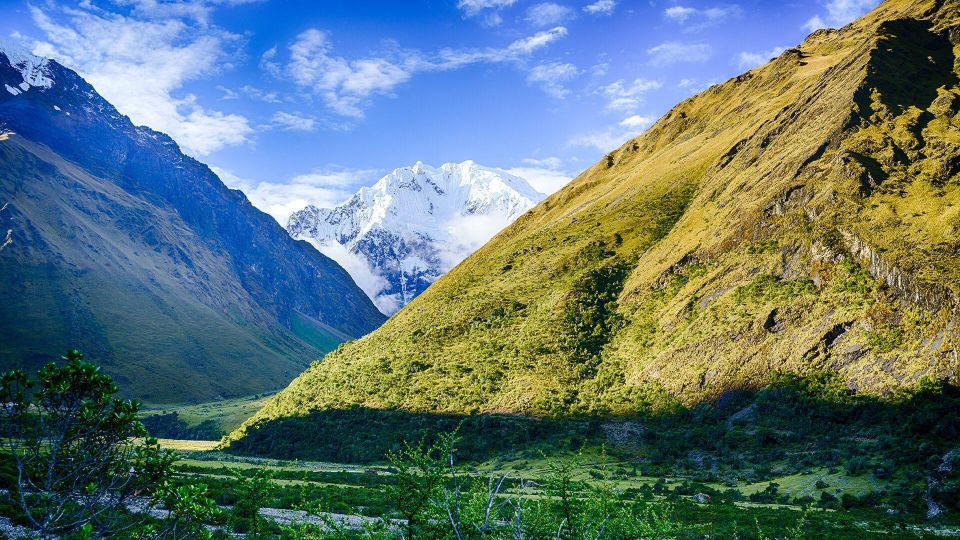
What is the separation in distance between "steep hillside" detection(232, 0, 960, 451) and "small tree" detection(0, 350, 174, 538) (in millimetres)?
62587

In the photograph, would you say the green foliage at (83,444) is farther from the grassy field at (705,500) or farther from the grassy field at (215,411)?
the grassy field at (215,411)

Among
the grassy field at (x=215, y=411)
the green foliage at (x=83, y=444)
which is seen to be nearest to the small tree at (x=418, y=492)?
the green foliage at (x=83, y=444)

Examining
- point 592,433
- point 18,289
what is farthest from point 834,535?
point 18,289

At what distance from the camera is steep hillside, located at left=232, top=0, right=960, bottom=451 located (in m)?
61.5

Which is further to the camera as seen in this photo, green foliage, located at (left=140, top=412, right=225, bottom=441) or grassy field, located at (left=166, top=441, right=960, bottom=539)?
green foliage, located at (left=140, top=412, right=225, bottom=441)

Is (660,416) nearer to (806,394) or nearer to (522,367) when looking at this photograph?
(806,394)

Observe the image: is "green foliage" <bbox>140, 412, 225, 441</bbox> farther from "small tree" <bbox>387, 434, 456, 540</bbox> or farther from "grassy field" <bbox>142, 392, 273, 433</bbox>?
"small tree" <bbox>387, 434, 456, 540</bbox>

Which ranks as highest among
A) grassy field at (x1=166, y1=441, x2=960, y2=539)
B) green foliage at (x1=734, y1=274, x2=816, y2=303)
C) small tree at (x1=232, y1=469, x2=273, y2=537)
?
green foliage at (x1=734, y1=274, x2=816, y2=303)

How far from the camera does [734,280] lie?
78.5 metres

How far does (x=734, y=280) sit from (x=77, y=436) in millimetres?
79714

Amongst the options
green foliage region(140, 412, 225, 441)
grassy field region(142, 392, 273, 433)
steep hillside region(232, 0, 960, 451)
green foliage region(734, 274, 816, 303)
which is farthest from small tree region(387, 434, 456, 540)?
grassy field region(142, 392, 273, 433)

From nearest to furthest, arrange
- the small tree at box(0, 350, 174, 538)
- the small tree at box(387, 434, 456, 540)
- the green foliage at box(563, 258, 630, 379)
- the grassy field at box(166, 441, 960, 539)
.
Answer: the small tree at box(0, 350, 174, 538), the small tree at box(387, 434, 456, 540), the grassy field at box(166, 441, 960, 539), the green foliage at box(563, 258, 630, 379)

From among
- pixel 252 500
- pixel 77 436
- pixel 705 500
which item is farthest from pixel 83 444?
pixel 705 500

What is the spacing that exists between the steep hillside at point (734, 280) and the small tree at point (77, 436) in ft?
205
